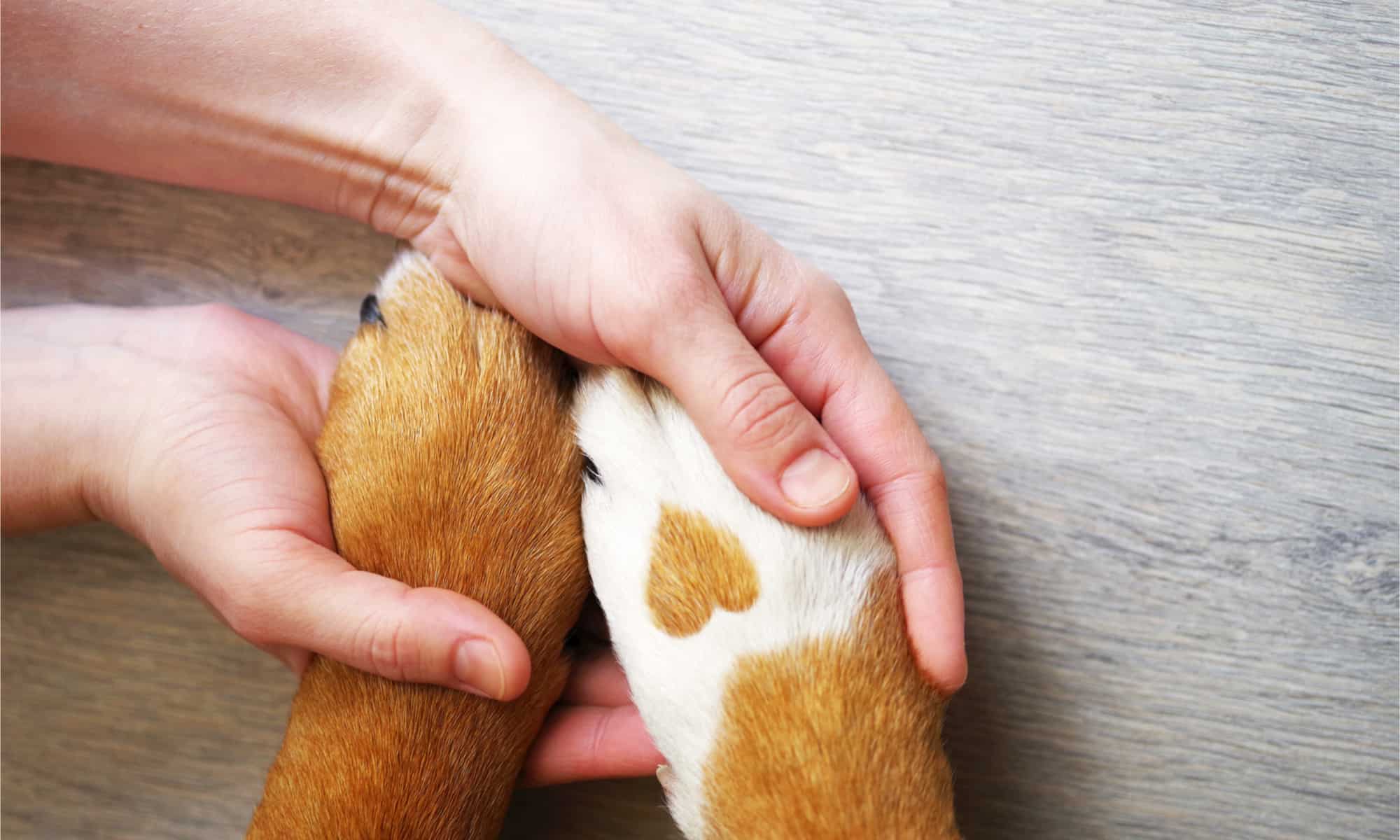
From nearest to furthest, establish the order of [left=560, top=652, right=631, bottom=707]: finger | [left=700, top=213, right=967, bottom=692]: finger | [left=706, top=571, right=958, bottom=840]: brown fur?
[left=706, top=571, right=958, bottom=840]: brown fur
[left=700, top=213, right=967, bottom=692]: finger
[left=560, top=652, right=631, bottom=707]: finger

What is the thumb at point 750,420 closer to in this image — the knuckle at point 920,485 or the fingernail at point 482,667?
the knuckle at point 920,485

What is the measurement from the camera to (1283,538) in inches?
36.1

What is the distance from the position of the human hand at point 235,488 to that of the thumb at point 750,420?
22cm

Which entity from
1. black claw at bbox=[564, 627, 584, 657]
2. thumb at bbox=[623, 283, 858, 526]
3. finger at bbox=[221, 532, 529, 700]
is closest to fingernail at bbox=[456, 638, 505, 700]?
finger at bbox=[221, 532, 529, 700]

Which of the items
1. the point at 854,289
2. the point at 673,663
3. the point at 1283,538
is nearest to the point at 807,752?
the point at 673,663

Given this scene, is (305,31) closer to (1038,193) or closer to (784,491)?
(784,491)

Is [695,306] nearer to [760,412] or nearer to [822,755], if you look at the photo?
[760,412]

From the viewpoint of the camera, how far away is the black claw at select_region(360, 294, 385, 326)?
80 centimetres

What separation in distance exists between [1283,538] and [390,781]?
0.89 meters

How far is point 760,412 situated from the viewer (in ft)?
2.18

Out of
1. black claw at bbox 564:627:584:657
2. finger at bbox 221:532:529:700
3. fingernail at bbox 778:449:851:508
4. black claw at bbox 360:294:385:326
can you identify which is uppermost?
fingernail at bbox 778:449:851:508

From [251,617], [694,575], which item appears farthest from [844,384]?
[251,617]

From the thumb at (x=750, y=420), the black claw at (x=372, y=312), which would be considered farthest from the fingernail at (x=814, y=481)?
the black claw at (x=372, y=312)

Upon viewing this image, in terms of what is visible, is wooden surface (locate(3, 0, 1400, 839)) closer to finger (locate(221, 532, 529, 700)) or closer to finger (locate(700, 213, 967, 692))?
finger (locate(700, 213, 967, 692))
